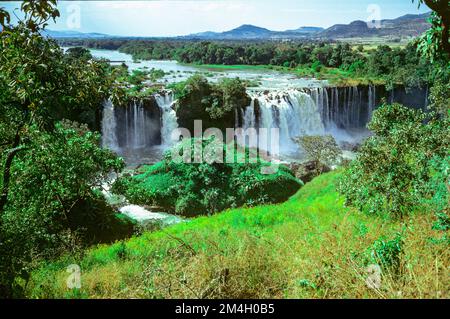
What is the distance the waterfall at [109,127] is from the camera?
2852 centimetres

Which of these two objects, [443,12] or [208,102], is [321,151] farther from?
[443,12]

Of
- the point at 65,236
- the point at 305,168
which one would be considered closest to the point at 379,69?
the point at 305,168

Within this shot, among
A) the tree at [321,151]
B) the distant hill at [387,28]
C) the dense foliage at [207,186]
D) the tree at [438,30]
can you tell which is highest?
the distant hill at [387,28]

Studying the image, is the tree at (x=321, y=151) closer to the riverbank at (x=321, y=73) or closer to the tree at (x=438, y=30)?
the riverbank at (x=321, y=73)

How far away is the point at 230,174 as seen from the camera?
22062mm

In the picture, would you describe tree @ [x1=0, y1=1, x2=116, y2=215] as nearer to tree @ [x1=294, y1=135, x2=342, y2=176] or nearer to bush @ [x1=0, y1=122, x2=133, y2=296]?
bush @ [x1=0, y1=122, x2=133, y2=296]

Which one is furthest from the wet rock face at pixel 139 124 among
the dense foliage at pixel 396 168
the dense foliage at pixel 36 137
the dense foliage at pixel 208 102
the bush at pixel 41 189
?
the dense foliage at pixel 396 168

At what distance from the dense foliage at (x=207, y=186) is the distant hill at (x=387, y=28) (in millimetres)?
25226

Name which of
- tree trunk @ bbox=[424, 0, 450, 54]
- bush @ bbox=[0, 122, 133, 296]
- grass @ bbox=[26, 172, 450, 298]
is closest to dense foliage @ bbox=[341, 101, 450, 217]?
grass @ bbox=[26, 172, 450, 298]

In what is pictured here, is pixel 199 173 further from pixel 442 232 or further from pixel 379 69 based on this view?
pixel 379 69

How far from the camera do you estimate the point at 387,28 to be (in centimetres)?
6612

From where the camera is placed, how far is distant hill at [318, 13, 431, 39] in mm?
45312

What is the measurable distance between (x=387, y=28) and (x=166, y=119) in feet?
165

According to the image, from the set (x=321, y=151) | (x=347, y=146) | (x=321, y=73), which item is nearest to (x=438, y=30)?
(x=321, y=151)
